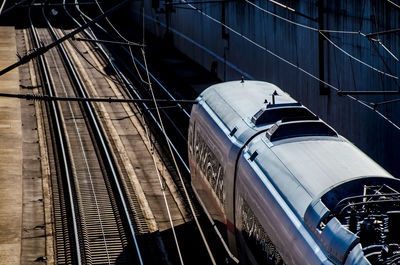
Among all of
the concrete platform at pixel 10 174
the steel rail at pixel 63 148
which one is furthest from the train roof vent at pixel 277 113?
the concrete platform at pixel 10 174

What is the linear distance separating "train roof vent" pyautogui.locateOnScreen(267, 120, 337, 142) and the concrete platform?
25.0ft

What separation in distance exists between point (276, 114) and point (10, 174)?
38.4 ft

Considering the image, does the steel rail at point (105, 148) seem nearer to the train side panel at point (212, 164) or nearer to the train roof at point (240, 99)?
the train side panel at point (212, 164)

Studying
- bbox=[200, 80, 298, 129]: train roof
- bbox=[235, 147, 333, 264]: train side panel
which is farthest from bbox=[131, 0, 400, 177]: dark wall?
bbox=[235, 147, 333, 264]: train side panel

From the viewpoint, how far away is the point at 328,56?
2095 cm

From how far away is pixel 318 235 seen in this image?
7.92 metres

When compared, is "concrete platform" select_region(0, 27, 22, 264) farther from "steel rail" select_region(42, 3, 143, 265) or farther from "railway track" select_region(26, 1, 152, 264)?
"steel rail" select_region(42, 3, 143, 265)

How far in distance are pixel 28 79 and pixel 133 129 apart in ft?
34.7

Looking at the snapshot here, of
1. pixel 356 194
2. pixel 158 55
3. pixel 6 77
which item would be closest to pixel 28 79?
pixel 6 77

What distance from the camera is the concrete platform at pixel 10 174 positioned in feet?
53.2

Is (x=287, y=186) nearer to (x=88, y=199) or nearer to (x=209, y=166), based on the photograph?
(x=209, y=166)

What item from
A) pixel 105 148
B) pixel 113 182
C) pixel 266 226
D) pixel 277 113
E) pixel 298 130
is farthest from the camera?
pixel 105 148

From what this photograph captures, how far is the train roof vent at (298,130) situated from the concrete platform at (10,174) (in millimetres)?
7623

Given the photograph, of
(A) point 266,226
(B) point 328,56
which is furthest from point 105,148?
(A) point 266,226
